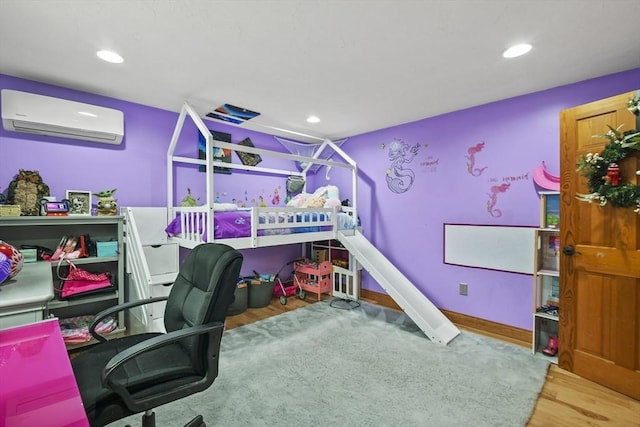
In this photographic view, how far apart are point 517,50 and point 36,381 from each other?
2841 millimetres

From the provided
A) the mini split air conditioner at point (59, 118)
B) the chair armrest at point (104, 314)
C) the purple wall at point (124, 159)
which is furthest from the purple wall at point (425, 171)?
the chair armrest at point (104, 314)

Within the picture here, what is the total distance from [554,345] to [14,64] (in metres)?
4.68

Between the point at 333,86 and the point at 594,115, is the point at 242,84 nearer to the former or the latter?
the point at 333,86

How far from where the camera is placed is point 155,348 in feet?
3.59

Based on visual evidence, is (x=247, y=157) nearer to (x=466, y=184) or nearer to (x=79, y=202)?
(x=79, y=202)

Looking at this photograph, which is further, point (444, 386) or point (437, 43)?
point (444, 386)

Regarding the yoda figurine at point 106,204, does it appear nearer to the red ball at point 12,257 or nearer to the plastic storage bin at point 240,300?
the red ball at point 12,257

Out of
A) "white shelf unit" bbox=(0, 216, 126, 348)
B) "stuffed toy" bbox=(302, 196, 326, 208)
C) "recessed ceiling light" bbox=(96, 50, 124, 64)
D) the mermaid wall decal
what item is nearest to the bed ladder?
"white shelf unit" bbox=(0, 216, 126, 348)

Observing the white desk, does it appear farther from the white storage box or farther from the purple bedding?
the white storage box

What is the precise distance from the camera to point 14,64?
2176 mm

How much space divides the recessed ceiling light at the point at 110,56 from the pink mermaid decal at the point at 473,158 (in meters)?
3.12

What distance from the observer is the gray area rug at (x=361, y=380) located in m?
1.72

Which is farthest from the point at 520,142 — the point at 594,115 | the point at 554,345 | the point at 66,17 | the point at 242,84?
the point at 66,17

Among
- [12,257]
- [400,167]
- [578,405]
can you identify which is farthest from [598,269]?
[12,257]
